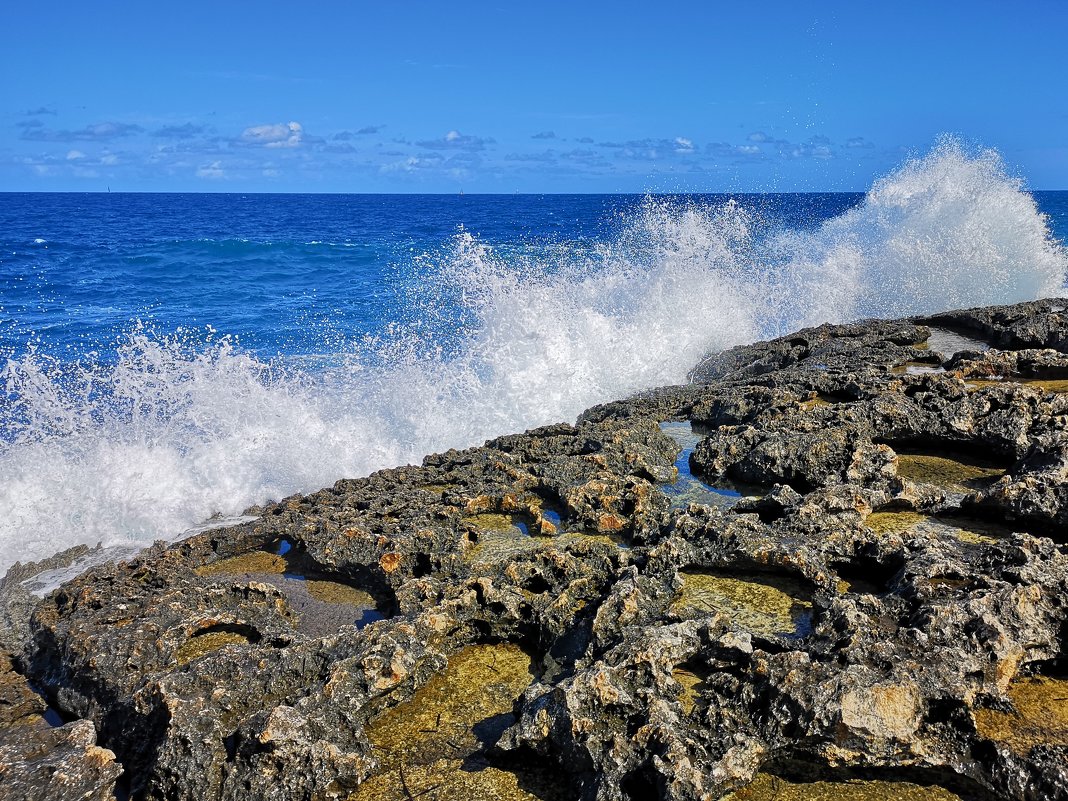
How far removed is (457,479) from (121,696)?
2.83 metres

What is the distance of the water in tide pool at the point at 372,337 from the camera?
7516 millimetres

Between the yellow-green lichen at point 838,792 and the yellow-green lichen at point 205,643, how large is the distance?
248cm

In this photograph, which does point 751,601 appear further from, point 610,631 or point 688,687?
point 688,687

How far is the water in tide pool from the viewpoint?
7.52m

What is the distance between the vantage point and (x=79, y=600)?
4484 millimetres

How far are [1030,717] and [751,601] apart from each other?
1.28 m

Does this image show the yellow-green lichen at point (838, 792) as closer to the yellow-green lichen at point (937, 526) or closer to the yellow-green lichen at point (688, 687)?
Answer: the yellow-green lichen at point (688, 687)

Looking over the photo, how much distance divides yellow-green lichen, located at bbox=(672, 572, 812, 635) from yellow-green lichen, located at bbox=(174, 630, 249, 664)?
7.21ft

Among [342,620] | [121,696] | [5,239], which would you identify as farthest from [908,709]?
[5,239]

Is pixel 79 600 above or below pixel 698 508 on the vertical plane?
below

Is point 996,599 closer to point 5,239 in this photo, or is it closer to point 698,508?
point 698,508

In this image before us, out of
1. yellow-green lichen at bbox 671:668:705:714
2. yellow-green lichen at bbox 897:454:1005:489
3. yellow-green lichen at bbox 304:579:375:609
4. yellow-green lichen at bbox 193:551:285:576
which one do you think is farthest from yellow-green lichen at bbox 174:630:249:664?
yellow-green lichen at bbox 897:454:1005:489

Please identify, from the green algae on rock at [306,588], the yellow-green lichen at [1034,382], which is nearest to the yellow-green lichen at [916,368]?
the yellow-green lichen at [1034,382]

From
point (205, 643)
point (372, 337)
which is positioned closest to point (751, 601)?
point (205, 643)
